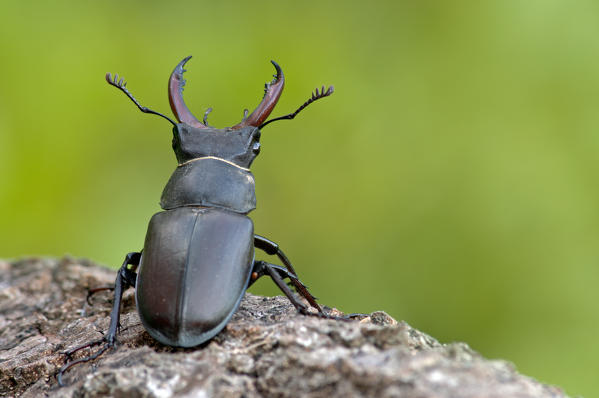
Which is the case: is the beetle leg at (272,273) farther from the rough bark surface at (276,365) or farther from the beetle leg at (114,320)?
the beetle leg at (114,320)

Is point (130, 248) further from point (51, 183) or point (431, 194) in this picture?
point (431, 194)

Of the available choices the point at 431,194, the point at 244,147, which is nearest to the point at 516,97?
the point at 431,194

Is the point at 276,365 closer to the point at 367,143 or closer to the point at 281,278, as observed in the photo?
the point at 281,278

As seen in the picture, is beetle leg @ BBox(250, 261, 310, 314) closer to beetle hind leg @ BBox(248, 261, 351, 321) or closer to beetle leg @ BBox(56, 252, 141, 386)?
beetle hind leg @ BBox(248, 261, 351, 321)

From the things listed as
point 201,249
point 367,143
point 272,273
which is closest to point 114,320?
point 201,249

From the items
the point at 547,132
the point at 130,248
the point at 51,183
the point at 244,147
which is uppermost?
the point at 547,132

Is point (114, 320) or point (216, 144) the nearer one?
point (114, 320)
